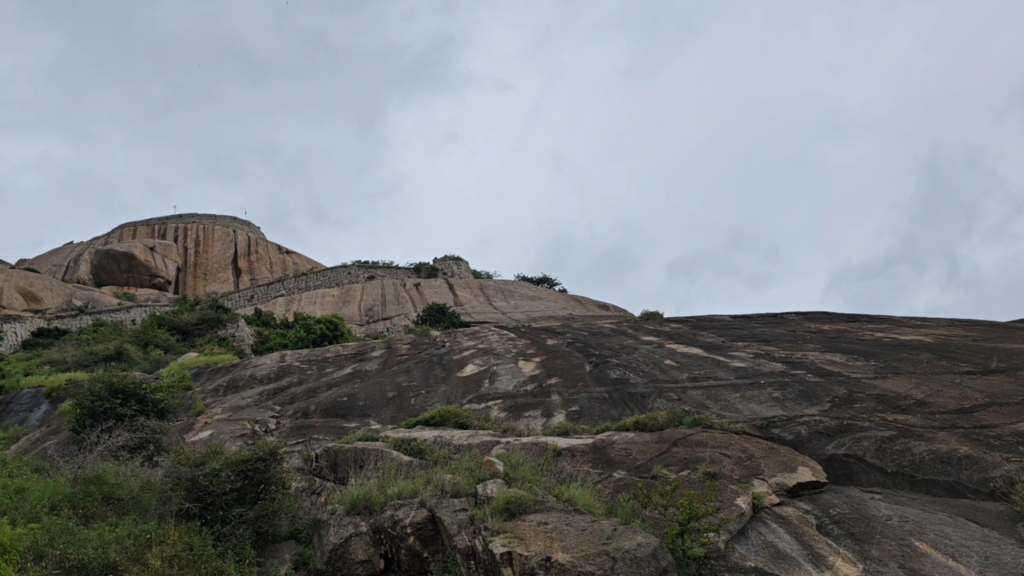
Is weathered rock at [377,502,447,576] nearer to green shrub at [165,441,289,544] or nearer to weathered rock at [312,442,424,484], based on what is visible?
weathered rock at [312,442,424,484]

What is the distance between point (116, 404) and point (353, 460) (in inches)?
217

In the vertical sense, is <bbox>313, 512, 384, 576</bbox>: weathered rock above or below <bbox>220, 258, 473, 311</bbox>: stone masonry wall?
below

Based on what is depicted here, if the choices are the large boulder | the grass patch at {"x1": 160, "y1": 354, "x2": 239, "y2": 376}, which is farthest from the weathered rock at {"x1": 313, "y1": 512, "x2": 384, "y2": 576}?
the large boulder

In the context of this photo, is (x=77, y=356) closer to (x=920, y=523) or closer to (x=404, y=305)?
(x=404, y=305)

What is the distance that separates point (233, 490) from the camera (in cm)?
785

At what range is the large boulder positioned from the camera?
34.2 meters

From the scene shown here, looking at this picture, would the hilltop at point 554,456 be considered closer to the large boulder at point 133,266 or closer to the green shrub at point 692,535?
the green shrub at point 692,535

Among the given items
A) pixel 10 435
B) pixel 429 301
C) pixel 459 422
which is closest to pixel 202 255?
pixel 429 301

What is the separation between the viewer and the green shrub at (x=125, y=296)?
31.3 metres

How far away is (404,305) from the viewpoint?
2483 centimetres

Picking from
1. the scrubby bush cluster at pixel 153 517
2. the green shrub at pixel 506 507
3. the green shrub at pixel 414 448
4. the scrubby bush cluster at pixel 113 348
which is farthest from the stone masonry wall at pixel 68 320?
the green shrub at pixel 506 507

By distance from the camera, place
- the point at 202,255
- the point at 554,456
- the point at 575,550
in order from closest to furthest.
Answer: the point at 575,550 < the point at 554,456 < the point at 202,255

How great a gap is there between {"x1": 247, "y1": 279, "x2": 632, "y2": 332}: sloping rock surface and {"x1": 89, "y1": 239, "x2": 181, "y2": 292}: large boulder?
1174 cm

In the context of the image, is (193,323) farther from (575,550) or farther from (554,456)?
(575,550)
